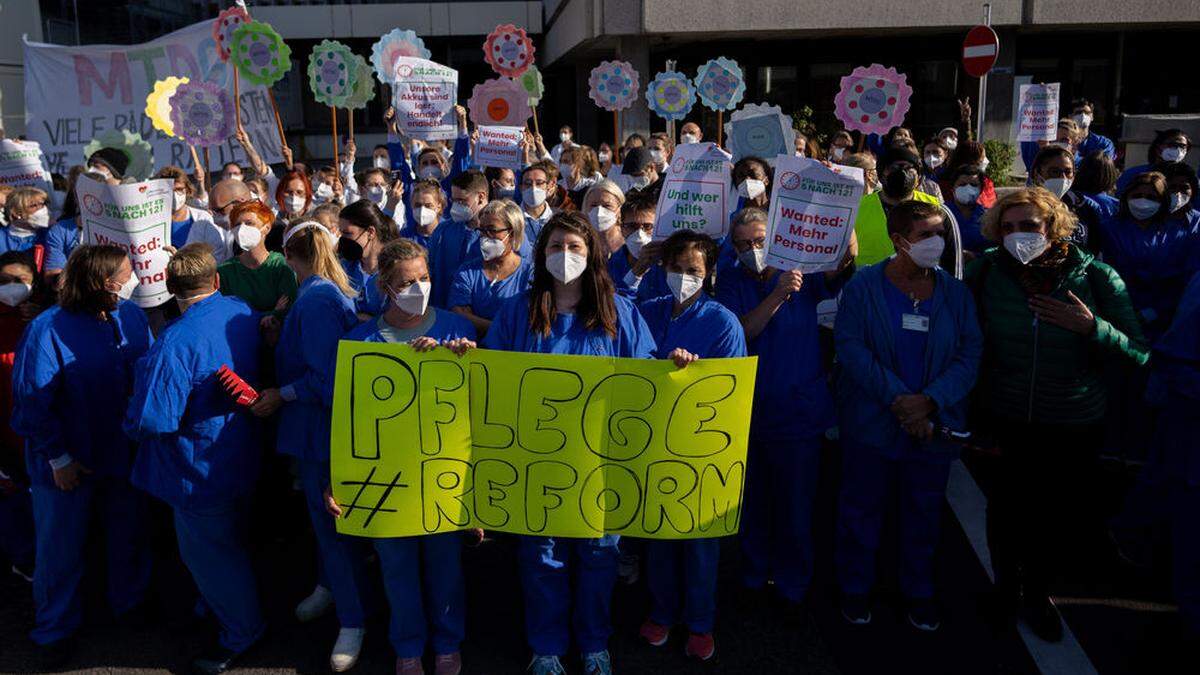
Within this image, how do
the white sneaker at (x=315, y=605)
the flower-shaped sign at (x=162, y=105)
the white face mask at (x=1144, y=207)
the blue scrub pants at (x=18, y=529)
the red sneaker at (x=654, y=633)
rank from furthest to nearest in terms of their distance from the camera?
the flower-shaped sign at (x=162, y=105), the white face mask at (x=1144, y=207), the blue scrub pants at (x=18, y=529), the white sneaker at (x=315, y=605), the red sneaker at (x=654, y=633)

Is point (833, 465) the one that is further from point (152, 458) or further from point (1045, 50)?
point (1045, 50)

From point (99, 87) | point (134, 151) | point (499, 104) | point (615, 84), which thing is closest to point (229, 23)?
point (134, 151)

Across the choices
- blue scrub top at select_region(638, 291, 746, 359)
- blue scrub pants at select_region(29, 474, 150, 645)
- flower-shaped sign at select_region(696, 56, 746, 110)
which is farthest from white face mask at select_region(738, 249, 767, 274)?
flower-shaped sign at select_region(696, 56, 746, 110)

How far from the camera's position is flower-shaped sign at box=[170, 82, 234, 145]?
8461 millimetres

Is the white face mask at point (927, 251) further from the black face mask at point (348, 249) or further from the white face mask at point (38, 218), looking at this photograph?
the white face mask at point (38, 218)

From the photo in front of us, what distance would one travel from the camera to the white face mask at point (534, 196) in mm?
6469

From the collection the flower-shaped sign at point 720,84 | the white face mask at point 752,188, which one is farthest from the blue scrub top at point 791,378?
the flower-shaped sign at point 720,84

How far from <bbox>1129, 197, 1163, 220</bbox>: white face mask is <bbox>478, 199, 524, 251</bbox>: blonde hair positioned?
3.56 m

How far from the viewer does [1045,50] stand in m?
21.8

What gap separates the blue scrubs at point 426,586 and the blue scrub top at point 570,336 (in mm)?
157

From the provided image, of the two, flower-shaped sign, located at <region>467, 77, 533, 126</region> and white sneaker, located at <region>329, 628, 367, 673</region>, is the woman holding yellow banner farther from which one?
flower-shaped sign, located at <region>467, 77, 533, 126</region>

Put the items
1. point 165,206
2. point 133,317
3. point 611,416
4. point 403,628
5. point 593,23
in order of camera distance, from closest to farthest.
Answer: point 611,416 → point 403,628 → point 133,317 → point 165,206 → point 593,23

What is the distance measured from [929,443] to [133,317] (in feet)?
11.7

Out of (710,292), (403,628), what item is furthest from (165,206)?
(710,292)
